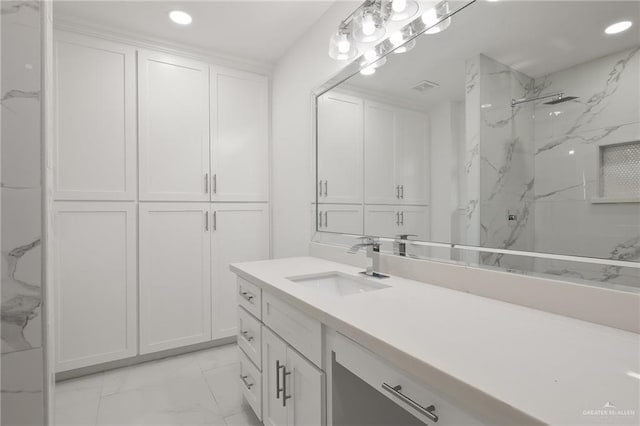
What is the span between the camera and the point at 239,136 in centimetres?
263

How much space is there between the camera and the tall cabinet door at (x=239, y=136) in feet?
8.30

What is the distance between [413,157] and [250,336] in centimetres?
121

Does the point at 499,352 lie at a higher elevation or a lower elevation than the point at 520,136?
lower

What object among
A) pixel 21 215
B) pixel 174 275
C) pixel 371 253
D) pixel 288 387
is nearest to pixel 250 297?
pixel 288 387

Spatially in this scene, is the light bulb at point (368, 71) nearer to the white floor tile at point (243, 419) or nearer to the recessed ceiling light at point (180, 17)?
the recessed ceiling light at point (180, 17)

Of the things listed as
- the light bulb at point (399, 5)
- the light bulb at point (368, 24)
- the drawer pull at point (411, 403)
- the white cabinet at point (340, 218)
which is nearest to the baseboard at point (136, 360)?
the white cabinet at point (340, 218)

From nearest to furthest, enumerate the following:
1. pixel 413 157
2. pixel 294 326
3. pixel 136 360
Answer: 1. pixel 294 326
2. pixel 413 157
3. pixel 136 360

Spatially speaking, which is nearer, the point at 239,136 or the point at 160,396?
the point at 160,396

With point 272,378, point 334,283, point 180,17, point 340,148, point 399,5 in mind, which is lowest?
point 272,378

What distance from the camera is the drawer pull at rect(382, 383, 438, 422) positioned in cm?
64

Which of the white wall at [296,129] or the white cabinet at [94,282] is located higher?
the white wall at [296,129]

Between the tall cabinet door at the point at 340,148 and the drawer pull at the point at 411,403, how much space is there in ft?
3.92

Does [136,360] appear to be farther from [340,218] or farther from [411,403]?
[411,403]

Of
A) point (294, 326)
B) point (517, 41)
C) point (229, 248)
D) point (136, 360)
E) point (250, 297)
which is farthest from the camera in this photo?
point (229, 248)
